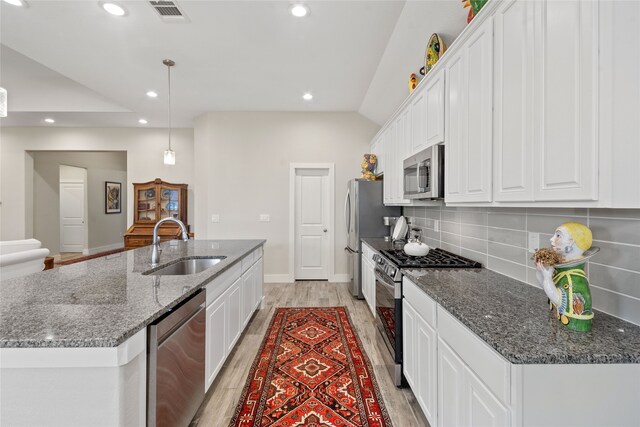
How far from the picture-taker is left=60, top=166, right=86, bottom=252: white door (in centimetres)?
769

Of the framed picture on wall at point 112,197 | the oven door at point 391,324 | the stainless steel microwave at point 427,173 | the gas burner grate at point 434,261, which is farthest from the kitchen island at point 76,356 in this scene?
the framed picture on wall at point 112,197

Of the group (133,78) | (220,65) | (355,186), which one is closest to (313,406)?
(355,186)

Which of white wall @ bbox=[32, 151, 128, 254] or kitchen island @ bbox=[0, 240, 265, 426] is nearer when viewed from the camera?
kitchen island @ bbox=[0, 240, 265, 426]

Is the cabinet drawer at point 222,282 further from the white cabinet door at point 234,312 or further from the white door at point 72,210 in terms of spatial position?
the white door at point 72,210

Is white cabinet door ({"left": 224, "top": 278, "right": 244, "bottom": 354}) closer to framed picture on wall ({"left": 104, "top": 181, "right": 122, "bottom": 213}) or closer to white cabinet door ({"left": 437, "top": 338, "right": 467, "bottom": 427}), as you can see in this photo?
white cabinet door ({"left": 437, "top": 338, "right": 467, "bottom": 427})

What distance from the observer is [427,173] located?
7.36 ft

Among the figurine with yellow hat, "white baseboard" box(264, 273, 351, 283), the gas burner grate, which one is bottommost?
"white baseboard" box(264, 273, 351, 283)

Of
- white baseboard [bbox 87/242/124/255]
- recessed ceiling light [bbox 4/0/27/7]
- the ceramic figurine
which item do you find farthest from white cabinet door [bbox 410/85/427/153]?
white baseboard [bbox 87/242/124/255]

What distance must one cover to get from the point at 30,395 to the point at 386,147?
365 centimetres

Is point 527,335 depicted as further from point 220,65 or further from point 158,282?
point 220,65

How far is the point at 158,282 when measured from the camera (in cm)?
166

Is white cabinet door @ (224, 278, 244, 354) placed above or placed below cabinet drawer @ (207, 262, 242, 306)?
below

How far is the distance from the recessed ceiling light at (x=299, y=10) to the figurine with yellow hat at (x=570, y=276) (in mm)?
2430

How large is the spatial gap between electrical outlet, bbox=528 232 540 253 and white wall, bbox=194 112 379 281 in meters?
3.43
